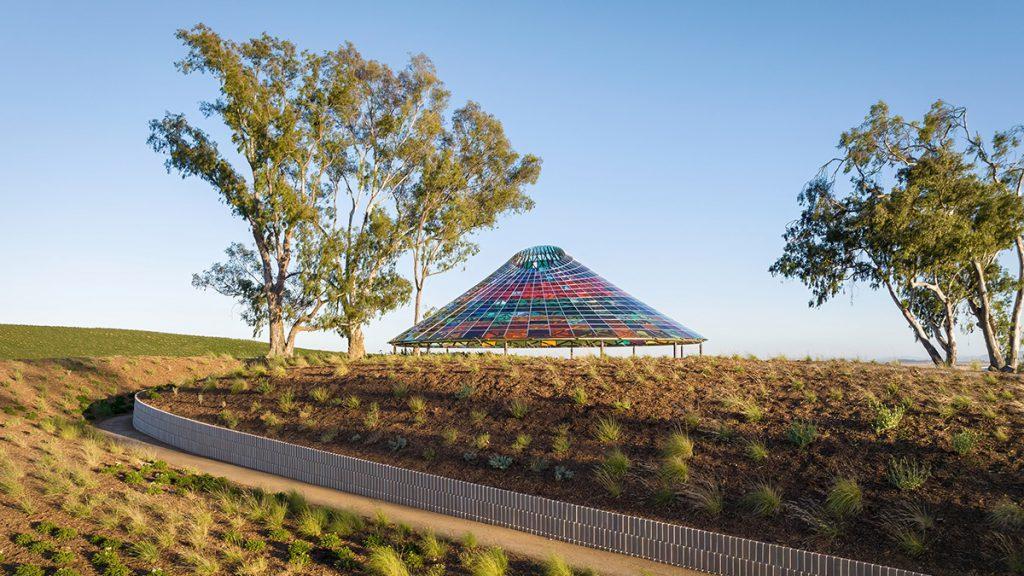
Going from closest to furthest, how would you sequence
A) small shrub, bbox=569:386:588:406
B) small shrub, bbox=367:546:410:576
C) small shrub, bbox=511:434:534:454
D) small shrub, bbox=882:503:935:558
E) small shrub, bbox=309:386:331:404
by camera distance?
small shrub, bbox=882:503:935:558
small shrub, bbox=367:546:410:576
small shrub, bbox=511:434:534:454
small shrub, bbox=569:386:588:406
small shrub, bbox=309:386:331:404

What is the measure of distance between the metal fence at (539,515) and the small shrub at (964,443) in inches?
154

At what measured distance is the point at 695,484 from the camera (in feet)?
38.0

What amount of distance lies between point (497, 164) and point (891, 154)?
22.5 meters

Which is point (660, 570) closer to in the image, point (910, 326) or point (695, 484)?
point (695, 484)

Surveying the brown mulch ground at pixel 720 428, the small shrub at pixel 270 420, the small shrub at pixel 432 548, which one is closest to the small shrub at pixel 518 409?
the brown mulch ground at pixel 720 428

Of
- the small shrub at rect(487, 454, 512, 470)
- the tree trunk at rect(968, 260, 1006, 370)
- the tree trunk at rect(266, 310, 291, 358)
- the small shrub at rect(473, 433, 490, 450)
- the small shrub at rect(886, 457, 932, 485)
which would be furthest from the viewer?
the tree trunk at rect(266, 310, 291, 358)

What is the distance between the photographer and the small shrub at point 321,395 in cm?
1872

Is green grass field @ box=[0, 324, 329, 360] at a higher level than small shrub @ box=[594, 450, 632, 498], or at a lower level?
higher

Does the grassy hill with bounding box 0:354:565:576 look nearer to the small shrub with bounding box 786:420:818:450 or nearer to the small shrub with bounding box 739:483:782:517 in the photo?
the small shrub with bounding box 739:483:782:517

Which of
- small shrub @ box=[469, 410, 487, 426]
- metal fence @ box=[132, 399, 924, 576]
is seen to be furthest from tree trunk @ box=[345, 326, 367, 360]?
small shrub @ box=[469, 410, 487, 426]

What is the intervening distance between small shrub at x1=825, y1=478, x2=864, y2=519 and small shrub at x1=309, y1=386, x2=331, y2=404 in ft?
43.0

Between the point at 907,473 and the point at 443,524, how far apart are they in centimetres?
798

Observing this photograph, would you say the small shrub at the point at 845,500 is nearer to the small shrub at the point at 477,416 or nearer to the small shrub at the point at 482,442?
the small shrub at the point at 482,442

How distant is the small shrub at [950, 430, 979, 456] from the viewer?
38.0 ft
